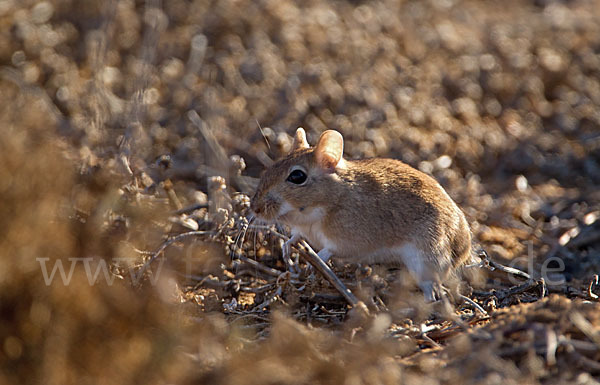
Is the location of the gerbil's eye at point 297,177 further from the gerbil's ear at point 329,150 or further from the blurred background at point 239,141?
the blurred background at point 239,141

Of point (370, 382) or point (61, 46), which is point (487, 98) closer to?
point (61, 46)

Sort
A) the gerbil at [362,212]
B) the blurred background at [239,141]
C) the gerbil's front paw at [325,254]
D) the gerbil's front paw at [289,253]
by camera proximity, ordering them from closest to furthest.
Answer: the blurred background at [239,141] < the gerbil's front paw at [289,253] < the gerbil at [362,212] < the gerbil's front paw at [325,254]

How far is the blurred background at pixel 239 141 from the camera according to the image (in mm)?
2934

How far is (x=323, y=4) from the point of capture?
31.1 feet

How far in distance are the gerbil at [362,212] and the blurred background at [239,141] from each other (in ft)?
1.39

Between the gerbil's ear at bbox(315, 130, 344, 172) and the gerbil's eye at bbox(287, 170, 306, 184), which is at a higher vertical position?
the gerbil's ear at bbox(315, 130, 344, 172)

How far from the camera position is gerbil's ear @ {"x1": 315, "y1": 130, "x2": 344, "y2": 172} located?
15.5ft

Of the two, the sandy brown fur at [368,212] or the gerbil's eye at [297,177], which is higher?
the gerbil's eye at [297,177]

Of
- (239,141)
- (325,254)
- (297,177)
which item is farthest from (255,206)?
(239,141)

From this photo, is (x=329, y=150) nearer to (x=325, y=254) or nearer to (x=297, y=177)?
(x=297, y=177)

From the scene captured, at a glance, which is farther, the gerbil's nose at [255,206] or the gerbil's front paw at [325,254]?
the gerbil's front paw at [325,254]

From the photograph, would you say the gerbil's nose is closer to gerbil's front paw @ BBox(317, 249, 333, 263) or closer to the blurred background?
the blurred background

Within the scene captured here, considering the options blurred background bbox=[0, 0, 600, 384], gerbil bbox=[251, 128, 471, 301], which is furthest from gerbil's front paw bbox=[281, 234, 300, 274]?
blurred background bbox=[0, 0, 600, 384]

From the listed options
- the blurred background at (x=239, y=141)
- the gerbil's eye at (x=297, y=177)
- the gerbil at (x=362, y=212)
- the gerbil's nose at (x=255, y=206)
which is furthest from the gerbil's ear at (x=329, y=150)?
the blurred background at (x=239, y=141)
